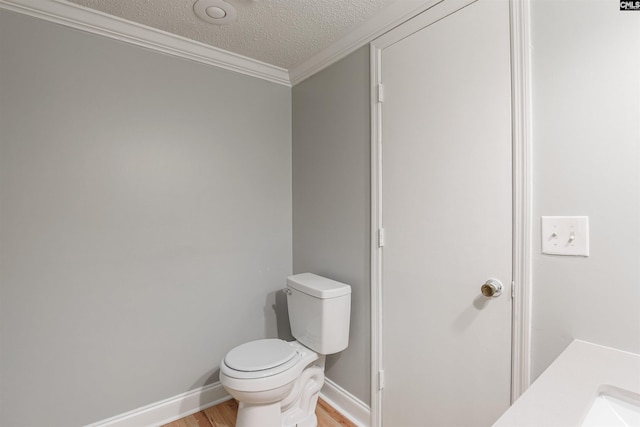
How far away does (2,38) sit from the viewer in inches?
56.3

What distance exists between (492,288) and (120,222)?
Result: 1.84 metres

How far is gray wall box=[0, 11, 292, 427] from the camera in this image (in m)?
1.48

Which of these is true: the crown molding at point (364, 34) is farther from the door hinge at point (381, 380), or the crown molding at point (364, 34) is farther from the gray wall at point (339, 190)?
the door hinge at point (381, 380)

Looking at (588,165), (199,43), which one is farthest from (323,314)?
(199,43)

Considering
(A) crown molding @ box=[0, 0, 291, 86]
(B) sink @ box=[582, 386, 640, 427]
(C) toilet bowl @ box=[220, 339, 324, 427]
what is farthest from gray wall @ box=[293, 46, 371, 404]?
(B) sink @ box=[582, 386, 640, 427]

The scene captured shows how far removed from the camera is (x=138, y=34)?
5.66 feet

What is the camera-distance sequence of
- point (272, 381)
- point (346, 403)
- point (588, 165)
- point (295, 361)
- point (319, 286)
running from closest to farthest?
1. point (588, 165)
2. point (272, 381)
3. point (295, 361)
4. point (319, 286)
5. point (346, 403)

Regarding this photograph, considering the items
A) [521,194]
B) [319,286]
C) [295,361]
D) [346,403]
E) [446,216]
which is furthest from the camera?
[346,403]

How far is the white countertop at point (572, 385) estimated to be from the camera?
631 mm

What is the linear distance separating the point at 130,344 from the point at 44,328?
0.40 m

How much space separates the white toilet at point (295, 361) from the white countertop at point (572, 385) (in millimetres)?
1041

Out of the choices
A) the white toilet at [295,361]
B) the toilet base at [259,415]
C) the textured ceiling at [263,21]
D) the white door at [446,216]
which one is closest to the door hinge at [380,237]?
the white door at [446,216]

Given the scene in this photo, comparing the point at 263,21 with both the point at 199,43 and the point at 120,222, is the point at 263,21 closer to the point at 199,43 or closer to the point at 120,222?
the point at 199,43

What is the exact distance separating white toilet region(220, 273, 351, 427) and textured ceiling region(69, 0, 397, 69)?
1.45m
